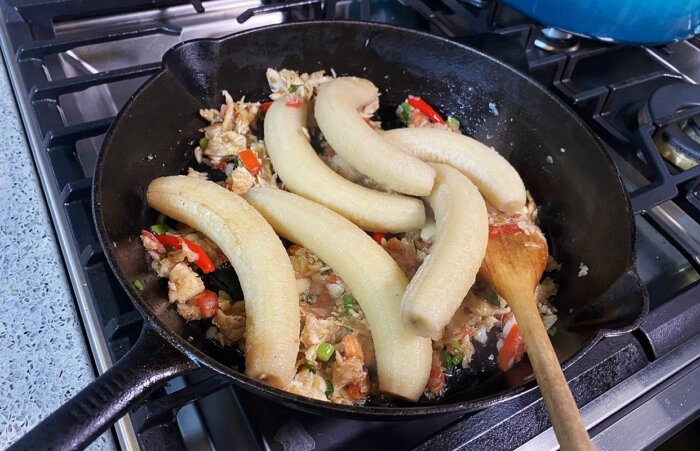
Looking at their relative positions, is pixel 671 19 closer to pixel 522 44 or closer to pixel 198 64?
pixel 522 44

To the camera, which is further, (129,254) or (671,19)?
(671,19)

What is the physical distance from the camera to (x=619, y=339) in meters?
0.87

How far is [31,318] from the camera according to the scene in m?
0.80

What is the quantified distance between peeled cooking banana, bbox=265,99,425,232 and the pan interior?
0.63ft

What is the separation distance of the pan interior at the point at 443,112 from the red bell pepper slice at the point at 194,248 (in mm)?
33

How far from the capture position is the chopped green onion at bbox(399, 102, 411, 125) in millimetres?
1185

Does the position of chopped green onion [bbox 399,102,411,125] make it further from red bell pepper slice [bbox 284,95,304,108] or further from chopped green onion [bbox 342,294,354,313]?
chopped green onion [bbox 342,294,354,313]

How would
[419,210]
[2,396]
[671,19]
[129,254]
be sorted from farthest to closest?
[671,19], [419,210], [129,254], [2,396]

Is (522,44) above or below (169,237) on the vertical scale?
above

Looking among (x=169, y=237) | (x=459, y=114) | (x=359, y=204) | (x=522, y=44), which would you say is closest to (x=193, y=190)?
(x=169, y=237)

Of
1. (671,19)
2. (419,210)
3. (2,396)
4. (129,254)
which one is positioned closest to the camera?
(2,396)

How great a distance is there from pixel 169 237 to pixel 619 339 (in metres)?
0.71

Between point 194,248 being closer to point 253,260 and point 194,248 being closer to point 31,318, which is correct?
point 253,260

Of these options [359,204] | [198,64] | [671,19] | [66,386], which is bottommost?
[66,386]
